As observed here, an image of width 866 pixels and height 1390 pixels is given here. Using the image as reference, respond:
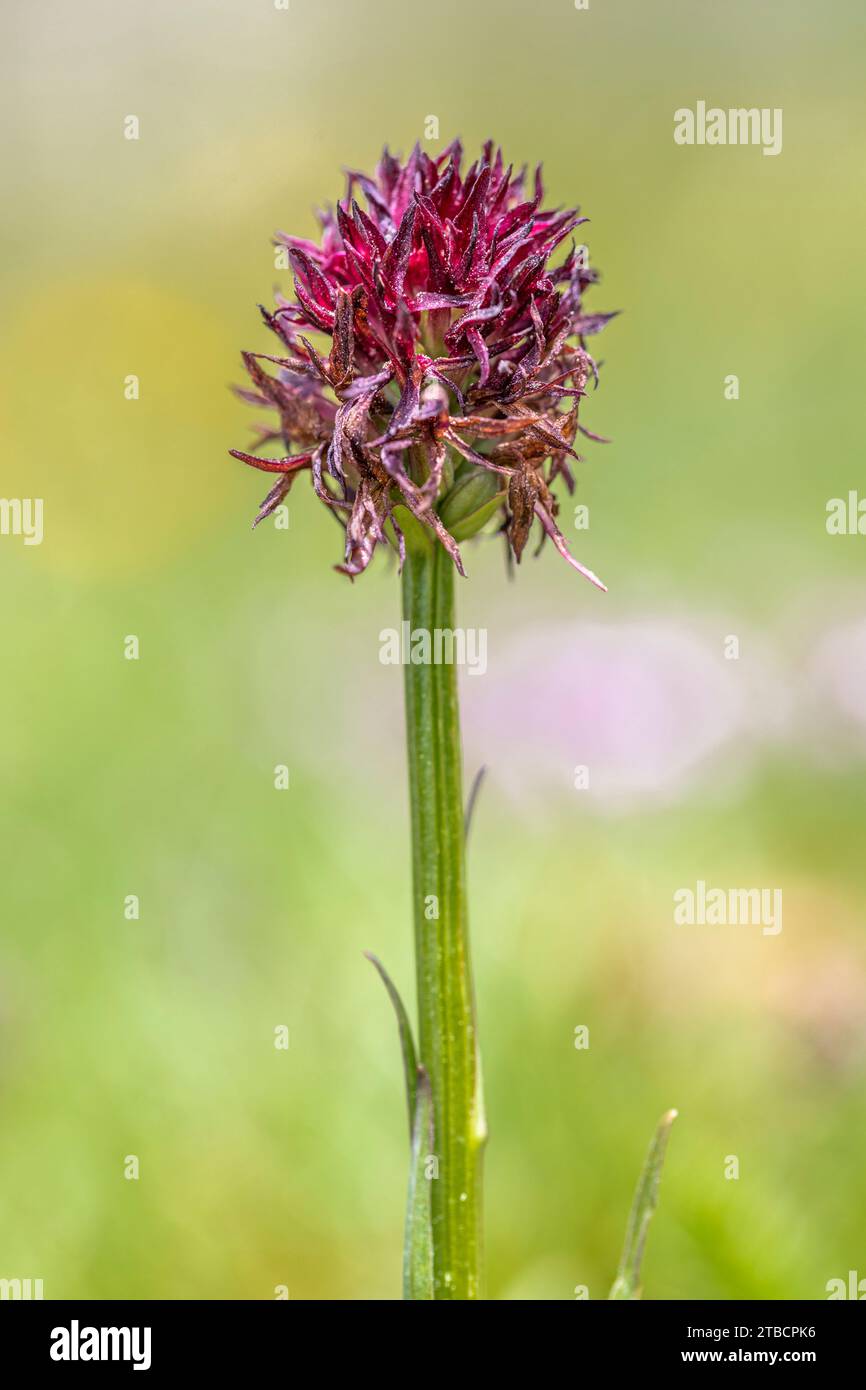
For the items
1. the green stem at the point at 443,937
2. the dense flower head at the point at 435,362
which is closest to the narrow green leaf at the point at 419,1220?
the green stem at the point at 443,937

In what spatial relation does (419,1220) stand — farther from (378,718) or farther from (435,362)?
(378,718)

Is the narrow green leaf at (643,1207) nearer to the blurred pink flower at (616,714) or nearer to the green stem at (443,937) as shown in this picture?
the green stem at (443,937)

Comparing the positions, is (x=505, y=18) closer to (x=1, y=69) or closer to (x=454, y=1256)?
(x=1, y=69)

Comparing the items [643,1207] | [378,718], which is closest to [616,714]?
[378,718]

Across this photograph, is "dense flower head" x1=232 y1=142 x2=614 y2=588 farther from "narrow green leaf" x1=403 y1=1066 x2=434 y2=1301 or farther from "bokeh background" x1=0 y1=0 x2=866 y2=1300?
"bokeh background" x1=0 y1=0 x2=866 y2=1300

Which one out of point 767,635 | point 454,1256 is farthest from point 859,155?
point 454,1256
